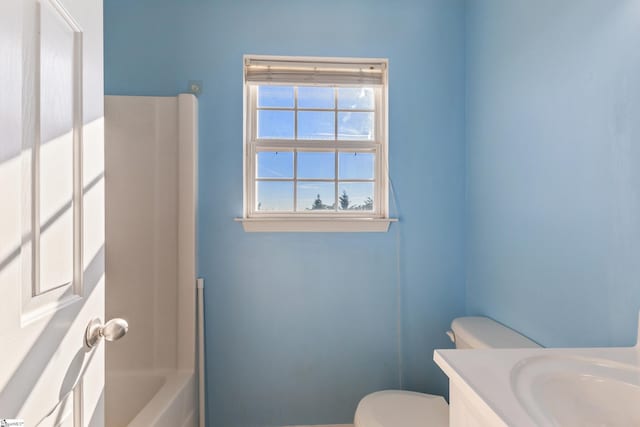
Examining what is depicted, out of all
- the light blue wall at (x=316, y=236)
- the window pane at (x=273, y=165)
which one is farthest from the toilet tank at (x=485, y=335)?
the window pane at (x=273, y=165)

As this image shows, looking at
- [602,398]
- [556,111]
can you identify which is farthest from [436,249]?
[602,398]

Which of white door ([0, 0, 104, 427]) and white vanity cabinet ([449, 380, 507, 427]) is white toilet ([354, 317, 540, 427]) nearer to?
white vanity cabinet ([449, 380, 507, 427])

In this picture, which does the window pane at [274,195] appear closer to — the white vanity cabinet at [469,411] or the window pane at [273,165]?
the window pane at [273,165]

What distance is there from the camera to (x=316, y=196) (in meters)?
1.94

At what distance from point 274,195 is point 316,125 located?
46cm

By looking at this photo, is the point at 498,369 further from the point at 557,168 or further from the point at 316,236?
the point at 316,236

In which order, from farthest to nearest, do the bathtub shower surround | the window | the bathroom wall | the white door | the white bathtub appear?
1. the window
2. the bathtub shower surround
3. the white bathtub
4. the bathroom wall
5. the white door

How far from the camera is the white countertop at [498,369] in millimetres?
602

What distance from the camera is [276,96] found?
193cm

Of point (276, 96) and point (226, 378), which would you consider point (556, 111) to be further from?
point (226, 378)

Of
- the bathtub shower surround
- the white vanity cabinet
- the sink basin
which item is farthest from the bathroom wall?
the bathtub shower surround

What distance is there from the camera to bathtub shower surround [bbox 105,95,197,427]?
1.73 metres

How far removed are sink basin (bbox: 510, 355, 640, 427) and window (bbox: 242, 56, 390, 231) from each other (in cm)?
113

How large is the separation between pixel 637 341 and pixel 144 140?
80.6 inches
